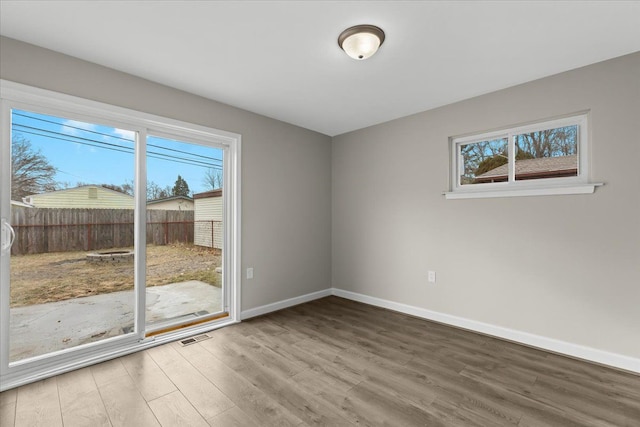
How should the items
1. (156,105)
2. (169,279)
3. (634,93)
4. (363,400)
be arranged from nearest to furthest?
(363,400) < (634,93) < (156,105) < (169,279)

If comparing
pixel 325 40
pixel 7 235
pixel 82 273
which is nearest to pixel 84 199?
pixel 7 235

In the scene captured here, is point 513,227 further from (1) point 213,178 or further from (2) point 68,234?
(2) point 68,234

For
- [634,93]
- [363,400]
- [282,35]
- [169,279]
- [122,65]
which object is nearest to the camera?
[363,400]

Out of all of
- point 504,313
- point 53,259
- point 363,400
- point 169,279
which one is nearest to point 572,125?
point 504,313

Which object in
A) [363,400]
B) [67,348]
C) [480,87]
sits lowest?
[363,400]

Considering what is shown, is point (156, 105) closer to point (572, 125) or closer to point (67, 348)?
point (67, 348)

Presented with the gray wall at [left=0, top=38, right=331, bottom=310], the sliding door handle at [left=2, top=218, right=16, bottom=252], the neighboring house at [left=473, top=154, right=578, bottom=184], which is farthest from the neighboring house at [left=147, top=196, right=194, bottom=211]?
the neighboring house at [left=473, top=154, right=578, bottom=184]

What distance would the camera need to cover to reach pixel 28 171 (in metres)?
2.18

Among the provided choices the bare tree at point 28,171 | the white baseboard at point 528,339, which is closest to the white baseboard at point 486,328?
the white baseboard at point 528,339

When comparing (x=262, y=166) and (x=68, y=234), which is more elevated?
(x=262, y=166)

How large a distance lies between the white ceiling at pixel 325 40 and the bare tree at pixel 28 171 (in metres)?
0.79

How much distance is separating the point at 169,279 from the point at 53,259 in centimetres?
92

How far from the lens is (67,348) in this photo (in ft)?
7.55

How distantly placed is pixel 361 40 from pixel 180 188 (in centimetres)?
222
